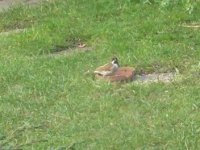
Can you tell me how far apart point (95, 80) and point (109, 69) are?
16 cm

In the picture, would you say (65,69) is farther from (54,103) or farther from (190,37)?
(190,37)

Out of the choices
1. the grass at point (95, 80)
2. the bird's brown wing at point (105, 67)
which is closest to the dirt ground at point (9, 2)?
the grass at point (95, 80)

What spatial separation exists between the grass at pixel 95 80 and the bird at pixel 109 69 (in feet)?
0.35

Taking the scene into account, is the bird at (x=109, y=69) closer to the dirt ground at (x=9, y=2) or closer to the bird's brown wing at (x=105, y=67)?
the bird's brown wing at (x=105, y=67)

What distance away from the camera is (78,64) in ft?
23.7

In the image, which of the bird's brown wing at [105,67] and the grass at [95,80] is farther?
the bird's brown wing at [105,67]

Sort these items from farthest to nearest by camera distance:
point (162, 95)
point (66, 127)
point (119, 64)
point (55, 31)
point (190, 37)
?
point (55, 31), point (190, 37), point (119, 64), point (162, 95), point (66, 127)

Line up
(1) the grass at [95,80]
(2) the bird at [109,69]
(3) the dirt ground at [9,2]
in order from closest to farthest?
(1) the grass at [95,80] < (2) the bird at [109,69] < (3) the dirt ground at [9,2]

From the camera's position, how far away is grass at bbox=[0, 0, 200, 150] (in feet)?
18.5

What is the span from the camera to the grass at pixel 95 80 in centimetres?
564

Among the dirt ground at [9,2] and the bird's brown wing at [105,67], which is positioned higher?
the dirt ground at [9,2]

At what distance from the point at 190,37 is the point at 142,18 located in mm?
922

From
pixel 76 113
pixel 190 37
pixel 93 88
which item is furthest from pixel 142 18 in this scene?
pixel 76 113

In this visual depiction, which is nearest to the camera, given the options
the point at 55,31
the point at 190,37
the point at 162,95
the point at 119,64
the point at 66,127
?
the point at 66,127
